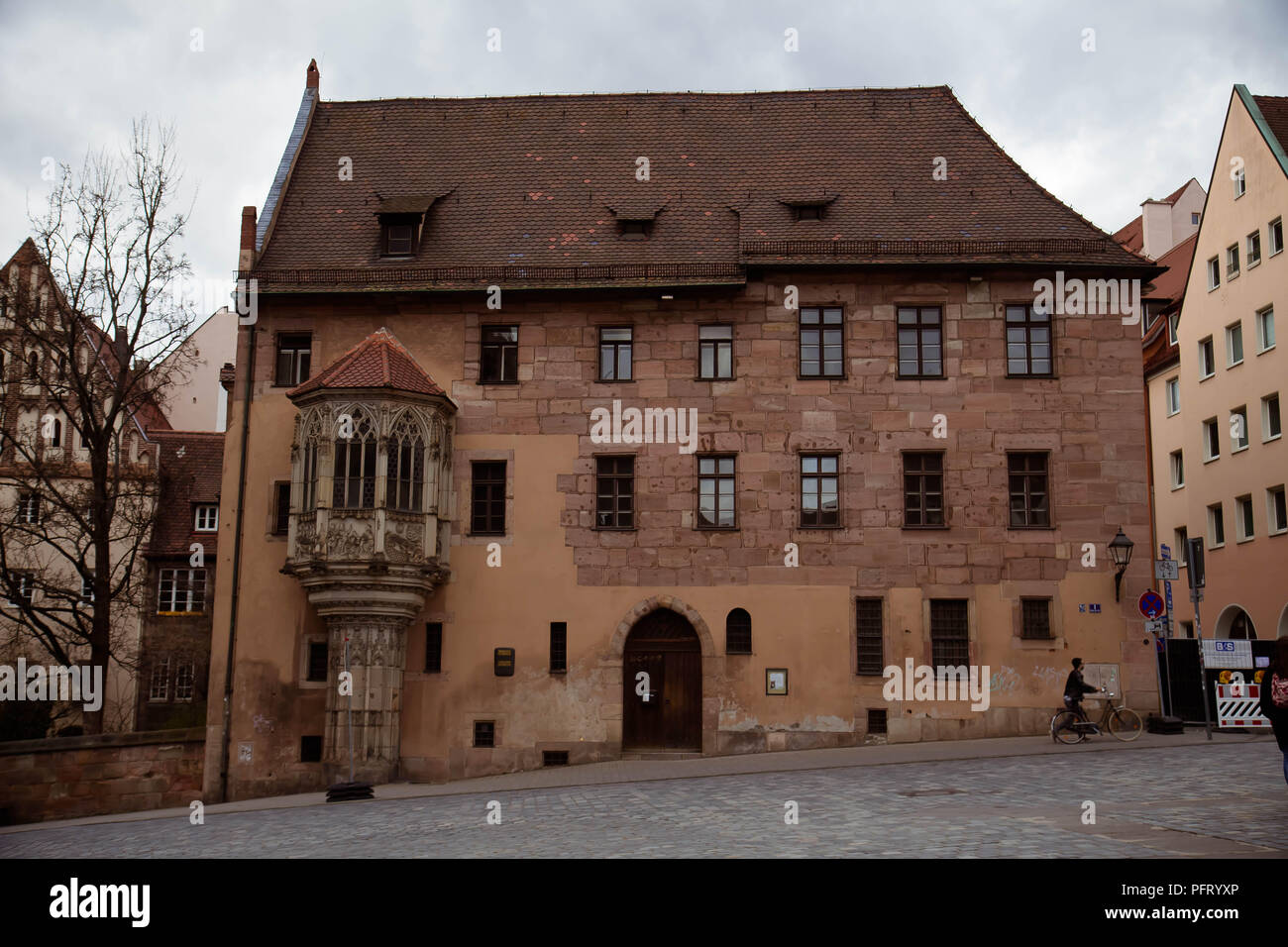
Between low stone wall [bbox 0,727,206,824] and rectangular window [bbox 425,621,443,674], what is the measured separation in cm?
527

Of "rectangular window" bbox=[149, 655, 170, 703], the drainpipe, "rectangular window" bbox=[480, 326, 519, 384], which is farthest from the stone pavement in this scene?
"rectangular window" bbox=[149, 655, 170, 703]

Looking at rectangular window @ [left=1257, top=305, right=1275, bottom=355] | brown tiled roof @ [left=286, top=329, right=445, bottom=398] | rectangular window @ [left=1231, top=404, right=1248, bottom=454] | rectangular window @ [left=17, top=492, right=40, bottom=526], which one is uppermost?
rectangular window @ [left=1257, top=305, right=1275, bottom=355]

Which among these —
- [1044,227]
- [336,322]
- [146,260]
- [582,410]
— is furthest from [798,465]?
[146,260]

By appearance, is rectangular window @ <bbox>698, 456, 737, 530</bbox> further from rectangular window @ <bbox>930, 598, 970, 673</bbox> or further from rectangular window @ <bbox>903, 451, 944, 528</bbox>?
rectangular window @ <bbox>930, 598, 970, 673</bbox>

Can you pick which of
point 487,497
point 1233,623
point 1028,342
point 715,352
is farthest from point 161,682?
point 1233,623

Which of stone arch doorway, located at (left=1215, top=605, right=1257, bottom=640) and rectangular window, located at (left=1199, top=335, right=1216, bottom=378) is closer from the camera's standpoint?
stone arch doorway, located at (left=1215, top=605, right=1257, bottom=640)

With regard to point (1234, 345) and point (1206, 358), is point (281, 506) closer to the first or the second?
point (1234, 345)

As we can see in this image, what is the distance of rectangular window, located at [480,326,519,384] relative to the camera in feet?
87.5

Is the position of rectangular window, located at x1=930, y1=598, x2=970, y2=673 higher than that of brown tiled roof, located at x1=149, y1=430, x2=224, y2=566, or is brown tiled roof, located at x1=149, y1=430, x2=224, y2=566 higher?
brown tiled roof, located at x1=149, y1=430, x2=224, y2=566

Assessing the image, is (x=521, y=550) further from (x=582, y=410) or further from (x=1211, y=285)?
(x=1211, y=285)

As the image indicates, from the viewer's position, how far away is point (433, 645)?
84.2ft

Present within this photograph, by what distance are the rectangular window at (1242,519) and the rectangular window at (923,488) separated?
1918 cm

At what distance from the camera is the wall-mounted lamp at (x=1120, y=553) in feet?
80.5

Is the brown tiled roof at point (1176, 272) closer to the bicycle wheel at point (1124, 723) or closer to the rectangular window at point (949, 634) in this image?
the rectangular window at point (949, 634)
